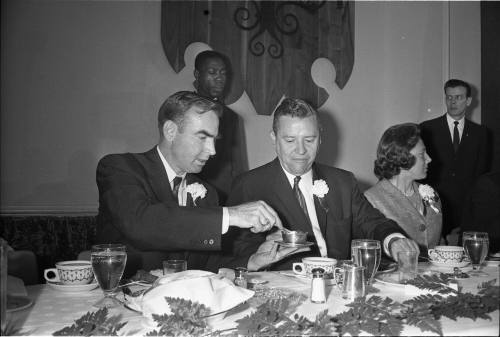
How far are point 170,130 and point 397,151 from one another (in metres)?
1.83

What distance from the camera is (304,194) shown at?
3.33 m

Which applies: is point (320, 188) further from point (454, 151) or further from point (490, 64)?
point (490, 64)

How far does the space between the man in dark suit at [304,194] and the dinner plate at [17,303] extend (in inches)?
59.8

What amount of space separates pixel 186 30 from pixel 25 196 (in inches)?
86.2

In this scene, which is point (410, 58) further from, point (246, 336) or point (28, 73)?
point (246, 336)

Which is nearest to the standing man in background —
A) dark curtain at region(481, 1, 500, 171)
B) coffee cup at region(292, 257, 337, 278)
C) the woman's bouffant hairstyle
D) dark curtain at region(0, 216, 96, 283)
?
dark curtain at region(0, 216, 96, 283)

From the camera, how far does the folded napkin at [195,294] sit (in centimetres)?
145

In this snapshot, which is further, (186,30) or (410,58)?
(410,58)

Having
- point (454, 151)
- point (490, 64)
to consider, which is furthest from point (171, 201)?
point (490, 64)

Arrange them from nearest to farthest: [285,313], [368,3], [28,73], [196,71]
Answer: [285,313] < [28,73] < [196,71] < [368,3]

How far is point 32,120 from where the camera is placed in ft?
15.8

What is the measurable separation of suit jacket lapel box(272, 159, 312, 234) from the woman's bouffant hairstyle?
105 centimetres

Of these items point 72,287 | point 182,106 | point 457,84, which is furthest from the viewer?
point 457,84

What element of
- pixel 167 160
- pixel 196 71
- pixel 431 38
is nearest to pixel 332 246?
pixel 167 160
